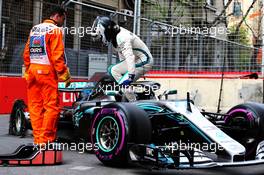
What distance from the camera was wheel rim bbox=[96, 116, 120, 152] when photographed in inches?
217

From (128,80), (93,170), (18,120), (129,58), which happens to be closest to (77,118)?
(128,80)

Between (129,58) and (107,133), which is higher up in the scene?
(129,58)

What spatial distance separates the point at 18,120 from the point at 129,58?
2353mm

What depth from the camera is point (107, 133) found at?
223 inches

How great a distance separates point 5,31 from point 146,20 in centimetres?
356

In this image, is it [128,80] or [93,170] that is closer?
[93,170]

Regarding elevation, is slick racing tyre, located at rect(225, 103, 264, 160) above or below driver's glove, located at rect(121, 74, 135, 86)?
below

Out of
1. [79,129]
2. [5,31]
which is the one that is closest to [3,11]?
[5,31]

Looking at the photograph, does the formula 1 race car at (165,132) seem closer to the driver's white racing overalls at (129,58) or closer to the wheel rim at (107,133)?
the wheel rim at (107,133)

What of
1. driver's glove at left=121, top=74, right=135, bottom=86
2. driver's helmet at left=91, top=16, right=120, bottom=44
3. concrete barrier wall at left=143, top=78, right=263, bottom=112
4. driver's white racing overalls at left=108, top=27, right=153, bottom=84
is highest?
driver's helmet at left=91, top=16, right=120, bottom=44

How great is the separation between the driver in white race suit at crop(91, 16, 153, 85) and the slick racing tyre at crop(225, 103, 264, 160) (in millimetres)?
1543

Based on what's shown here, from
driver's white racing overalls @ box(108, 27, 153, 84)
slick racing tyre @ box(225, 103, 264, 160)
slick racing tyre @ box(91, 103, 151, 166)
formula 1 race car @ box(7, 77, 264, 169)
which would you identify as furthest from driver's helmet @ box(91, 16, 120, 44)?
slick racing tyre @ box(225, 103, 264, 160)

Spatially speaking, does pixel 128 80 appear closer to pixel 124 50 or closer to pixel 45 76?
pixel 124 50

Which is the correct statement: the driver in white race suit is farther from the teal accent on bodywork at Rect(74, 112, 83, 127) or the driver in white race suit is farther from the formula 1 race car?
the teal accent on bodywork at Rect(74, 112, 83, 127)
